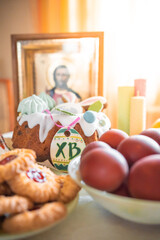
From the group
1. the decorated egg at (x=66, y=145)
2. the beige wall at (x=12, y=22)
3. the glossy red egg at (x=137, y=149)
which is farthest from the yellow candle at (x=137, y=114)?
the beige wall at (x=12, y=22)

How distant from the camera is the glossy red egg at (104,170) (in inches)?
12.7

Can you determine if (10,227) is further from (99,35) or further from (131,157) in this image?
(99,35)

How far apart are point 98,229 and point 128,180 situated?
9 centimetres

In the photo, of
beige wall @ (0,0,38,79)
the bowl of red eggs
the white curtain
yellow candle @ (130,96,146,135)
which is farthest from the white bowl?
beige wall @ (0,0,38,79)

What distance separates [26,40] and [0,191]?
94cm

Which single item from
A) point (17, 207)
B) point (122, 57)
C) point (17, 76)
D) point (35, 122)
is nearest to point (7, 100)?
point (17, 76)

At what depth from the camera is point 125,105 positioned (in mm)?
915

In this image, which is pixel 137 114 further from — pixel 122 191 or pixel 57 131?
pixel 122 191

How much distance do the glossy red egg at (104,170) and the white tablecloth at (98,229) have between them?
74 mm

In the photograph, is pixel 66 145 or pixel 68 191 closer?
pixel 68 191

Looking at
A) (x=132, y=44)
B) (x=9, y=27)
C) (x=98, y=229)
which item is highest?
(x=9, y=27)

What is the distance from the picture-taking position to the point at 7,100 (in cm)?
144

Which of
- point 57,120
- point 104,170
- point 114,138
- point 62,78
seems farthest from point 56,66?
point 104,170

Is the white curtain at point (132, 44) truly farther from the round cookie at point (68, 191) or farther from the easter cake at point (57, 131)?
the round cookie at point (68, 191)
